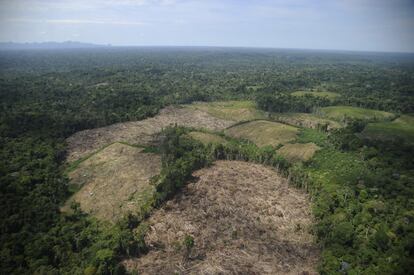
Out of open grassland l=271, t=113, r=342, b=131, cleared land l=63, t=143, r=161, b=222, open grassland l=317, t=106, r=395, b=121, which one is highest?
open grassland l=317, t=106, r=395, b=121

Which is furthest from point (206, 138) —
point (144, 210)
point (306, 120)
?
point (306, 120)

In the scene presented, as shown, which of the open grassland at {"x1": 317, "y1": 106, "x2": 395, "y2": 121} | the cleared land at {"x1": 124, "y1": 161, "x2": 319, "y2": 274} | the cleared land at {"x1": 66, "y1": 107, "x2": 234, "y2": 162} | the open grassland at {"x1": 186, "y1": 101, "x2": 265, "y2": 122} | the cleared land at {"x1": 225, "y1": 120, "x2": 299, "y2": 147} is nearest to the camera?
the cleared land at {"x1": 124, "y1": 161, "x2": 319, "y2": 274}

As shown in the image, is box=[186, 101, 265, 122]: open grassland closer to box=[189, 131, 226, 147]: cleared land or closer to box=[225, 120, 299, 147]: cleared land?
box=[225, 120, 299, 147]: cleared land

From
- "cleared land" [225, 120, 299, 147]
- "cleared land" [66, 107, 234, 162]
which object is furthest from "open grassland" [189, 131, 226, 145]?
"cleared land" [66, 107, 234, 162]

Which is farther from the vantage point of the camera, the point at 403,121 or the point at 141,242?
the point at 403,121

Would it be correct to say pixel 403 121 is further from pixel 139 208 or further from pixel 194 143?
pixel 139 208

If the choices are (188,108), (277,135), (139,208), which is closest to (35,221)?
(139,208)
